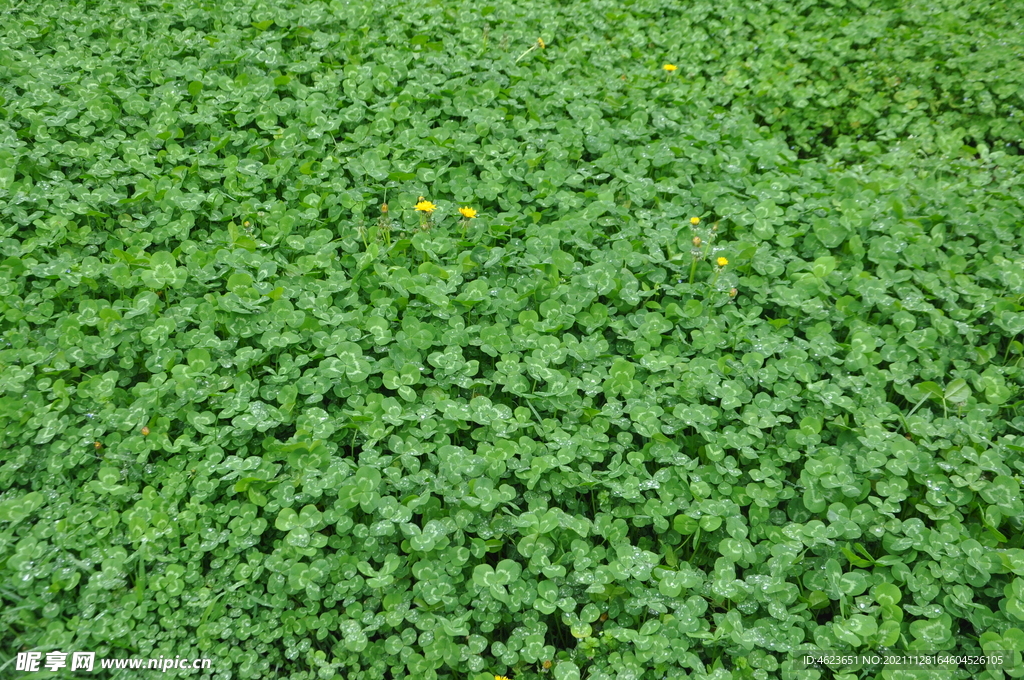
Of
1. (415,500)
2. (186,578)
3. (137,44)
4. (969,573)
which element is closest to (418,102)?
(137,44)

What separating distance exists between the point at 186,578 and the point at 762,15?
5.15m

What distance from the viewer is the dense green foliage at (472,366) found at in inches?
96.3

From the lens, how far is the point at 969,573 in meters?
2.43

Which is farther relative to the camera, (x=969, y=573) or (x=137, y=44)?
(x=137, y=44)

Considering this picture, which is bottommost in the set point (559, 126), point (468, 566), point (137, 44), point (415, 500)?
point (468, 566)

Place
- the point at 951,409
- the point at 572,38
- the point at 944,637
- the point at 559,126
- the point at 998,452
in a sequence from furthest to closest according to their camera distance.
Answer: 1. the point at 572,38
2. the point at 559,126
3. the point at 951,409
4. the point at 998,452
5. the point at 944,637

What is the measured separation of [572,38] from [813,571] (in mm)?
3739

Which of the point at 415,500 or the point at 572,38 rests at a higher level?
the point at 572,38

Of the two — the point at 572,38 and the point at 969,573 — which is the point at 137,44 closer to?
the point at 572,38

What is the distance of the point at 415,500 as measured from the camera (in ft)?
8.27

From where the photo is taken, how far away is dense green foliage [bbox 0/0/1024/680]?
245cm

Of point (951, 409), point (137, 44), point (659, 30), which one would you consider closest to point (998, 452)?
point (951, 409)

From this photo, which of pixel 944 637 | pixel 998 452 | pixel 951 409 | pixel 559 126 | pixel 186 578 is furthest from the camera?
pixel 559 126

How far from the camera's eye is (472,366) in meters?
2.93
